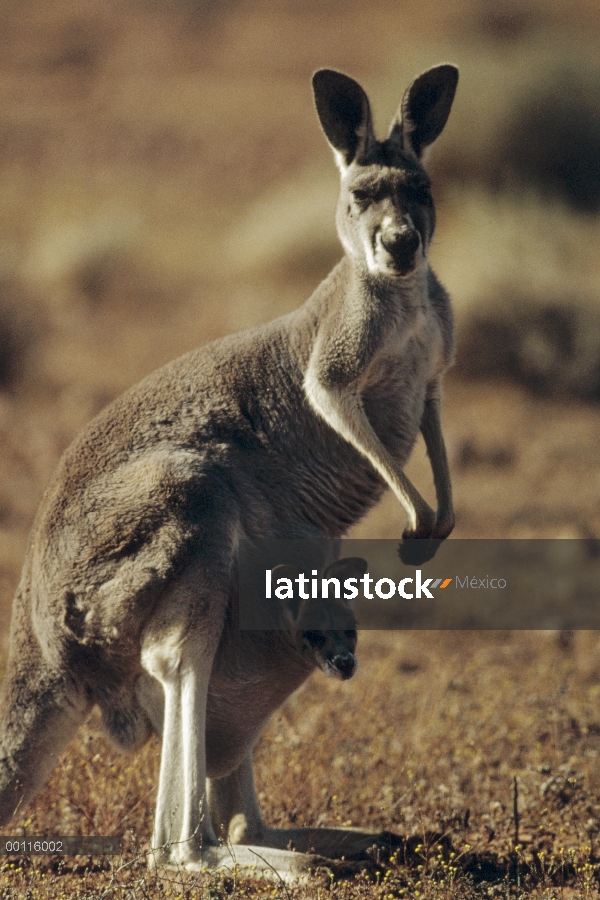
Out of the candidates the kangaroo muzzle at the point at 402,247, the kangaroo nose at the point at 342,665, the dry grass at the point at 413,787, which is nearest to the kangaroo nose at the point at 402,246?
the kangaroo muzzle at the point at 402,247

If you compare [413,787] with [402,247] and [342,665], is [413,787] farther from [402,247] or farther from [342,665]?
[402,247]

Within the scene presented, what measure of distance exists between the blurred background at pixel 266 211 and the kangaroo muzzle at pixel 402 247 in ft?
14.4

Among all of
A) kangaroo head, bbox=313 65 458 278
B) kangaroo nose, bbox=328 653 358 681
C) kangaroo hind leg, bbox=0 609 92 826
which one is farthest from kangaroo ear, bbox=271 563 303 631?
kangaroo head, bbox=313 65 458 278

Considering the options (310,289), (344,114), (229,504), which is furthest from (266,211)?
(229,504)

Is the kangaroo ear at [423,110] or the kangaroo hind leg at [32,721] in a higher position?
the kangaroo ear at [423,110]

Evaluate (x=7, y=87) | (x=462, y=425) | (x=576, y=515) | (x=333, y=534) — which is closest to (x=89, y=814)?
(x=333, y=534)

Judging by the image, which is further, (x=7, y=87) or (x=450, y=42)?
(x=7, y=87)

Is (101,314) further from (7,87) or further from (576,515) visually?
(576,515)

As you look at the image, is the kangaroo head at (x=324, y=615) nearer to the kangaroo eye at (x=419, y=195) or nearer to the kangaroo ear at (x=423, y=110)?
the kangaroo eye at (x=419, y=195)

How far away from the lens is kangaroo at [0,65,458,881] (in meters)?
3.60

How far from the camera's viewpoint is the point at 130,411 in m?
4.01

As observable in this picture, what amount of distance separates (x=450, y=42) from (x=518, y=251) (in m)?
3.45

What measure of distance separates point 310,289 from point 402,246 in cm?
965

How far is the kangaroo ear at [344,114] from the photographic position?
3875mm
